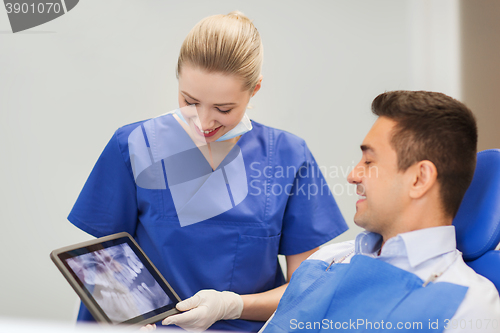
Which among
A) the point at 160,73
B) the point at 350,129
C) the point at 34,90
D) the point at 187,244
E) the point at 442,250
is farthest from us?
the point at 350,129

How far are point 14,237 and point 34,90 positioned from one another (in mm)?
647

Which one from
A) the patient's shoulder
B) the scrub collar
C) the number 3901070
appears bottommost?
the patient's shoulder

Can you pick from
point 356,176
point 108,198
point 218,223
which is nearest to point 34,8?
point 108,198

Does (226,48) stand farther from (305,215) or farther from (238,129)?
(305,215)

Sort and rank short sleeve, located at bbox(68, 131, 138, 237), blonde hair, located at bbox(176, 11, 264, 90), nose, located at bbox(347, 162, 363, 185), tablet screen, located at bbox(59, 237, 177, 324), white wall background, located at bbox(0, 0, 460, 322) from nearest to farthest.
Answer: tablet screen, located at bbox(59, 237, 177, 324), nose, located at bbox(347, 162, 363, 185), blonde hair, located at bbox(176, 11, 264, 90), short sleeve, located at bbox(68, 131, 138, 237), white wall background, located at bbox(0, 0, 460, 322)

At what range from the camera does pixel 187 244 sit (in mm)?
1196

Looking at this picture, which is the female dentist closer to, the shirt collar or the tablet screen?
the tablet screen

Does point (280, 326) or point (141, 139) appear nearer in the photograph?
point (280, 326)

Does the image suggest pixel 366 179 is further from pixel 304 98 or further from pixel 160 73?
pixel 160 73

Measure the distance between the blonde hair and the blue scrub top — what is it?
0.91 ft

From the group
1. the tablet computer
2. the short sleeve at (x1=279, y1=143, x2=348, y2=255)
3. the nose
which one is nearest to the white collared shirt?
the nose

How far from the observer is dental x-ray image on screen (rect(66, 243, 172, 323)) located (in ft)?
2.85

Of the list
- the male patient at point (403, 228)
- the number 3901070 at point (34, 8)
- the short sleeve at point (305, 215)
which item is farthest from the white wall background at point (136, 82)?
the male patient at point (403, 228)

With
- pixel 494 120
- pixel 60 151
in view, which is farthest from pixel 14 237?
pixel 494 120
